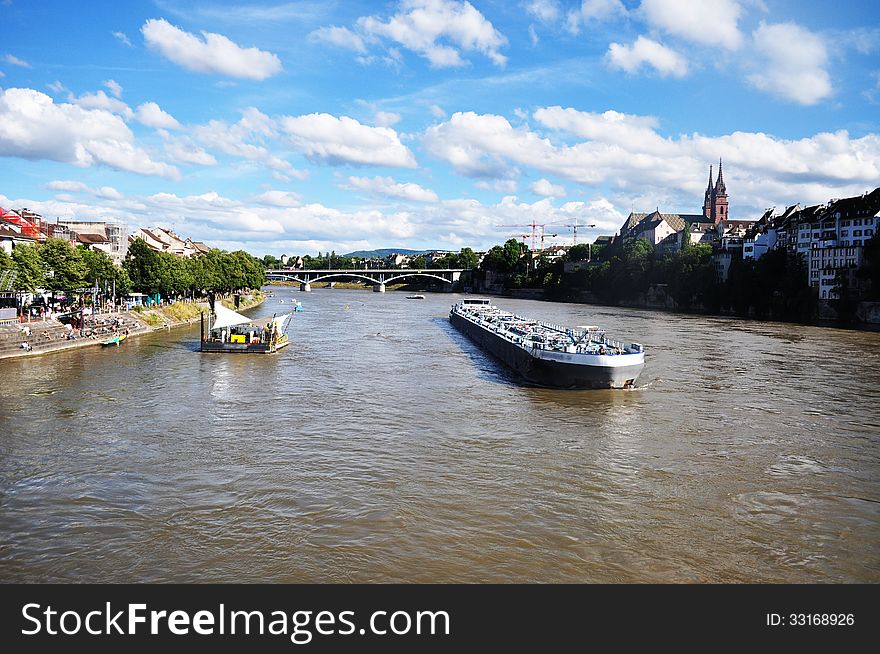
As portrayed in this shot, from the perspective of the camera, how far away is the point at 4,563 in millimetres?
12703

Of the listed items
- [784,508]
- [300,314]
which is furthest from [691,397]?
[300,314]

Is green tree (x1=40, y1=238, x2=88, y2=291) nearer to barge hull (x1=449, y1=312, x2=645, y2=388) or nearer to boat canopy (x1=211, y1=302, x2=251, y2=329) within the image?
boat canopy (x1=211, y1=302, x2=251, y2=329)

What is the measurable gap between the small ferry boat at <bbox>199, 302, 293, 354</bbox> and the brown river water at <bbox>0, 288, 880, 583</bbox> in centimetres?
824

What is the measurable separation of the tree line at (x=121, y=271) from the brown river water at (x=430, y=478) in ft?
54.7

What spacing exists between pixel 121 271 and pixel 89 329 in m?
21.3

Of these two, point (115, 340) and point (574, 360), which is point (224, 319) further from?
point (574, 360)

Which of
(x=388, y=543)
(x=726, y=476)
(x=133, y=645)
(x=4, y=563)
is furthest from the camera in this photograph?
(x=726, y=476)

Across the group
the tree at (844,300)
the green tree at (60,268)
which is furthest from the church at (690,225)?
the green tree at (60,268)

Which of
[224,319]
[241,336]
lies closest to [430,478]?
[241,336]

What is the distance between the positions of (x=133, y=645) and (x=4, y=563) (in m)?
4.81

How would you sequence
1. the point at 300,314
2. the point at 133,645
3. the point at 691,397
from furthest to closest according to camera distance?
the point at 300,314 < the point at 691,397 < the point at 133,645

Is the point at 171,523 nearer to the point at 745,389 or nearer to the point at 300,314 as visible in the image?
the point at 745,389

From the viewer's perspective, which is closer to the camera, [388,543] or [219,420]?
[388,543]

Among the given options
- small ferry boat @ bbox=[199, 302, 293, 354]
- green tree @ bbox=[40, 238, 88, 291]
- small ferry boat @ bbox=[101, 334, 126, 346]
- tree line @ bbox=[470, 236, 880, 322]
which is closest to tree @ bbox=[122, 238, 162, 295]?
green tree @ bbox=[40, 238, 88, 291]
